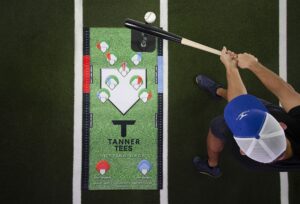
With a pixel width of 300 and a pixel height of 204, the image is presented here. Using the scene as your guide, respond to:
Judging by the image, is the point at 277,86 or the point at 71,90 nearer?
the point at 277,86

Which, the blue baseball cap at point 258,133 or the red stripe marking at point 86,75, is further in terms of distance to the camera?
the red stripe marking at point 86,75

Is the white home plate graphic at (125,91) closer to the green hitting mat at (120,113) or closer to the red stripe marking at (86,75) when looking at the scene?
the green hitting mat at (120,113)

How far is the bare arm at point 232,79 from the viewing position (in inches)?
129

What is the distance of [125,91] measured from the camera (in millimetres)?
4312

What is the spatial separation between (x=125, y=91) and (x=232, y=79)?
1.49 m

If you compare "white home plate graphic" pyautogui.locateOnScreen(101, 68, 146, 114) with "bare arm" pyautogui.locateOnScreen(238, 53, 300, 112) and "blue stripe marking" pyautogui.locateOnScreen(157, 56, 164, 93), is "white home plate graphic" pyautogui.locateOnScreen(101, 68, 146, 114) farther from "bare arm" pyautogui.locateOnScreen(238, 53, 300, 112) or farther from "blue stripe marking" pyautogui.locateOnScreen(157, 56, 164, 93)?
"bare arm" pyautogui.locateOnScreen(238, 53, 300, 112)

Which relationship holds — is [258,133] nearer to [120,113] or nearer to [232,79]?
[232,79]

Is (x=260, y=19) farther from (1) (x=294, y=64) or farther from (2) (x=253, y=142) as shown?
(2) (x=253, y=142)

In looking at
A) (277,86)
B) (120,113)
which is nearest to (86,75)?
(120,113)

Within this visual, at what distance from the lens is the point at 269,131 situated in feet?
8.79

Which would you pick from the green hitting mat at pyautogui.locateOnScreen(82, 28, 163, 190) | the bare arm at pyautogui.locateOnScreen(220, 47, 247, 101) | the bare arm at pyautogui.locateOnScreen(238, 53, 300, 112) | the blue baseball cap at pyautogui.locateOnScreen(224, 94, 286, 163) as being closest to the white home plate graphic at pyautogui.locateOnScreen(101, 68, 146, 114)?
the green hitting mat at pyautogui.locateOnScreen(82, 28, 163, 190)

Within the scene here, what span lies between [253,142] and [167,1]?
235 cm

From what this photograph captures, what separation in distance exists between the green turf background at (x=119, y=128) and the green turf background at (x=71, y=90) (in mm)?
153

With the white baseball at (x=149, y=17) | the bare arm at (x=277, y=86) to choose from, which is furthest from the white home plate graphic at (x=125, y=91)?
the bare arm at (x=277, y=86)
